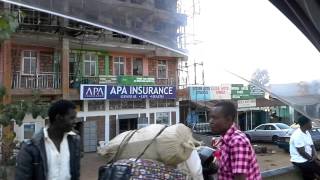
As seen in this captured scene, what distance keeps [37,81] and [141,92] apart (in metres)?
6.00

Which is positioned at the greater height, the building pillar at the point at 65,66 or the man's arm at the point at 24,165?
the building pillar at the point at 65,66

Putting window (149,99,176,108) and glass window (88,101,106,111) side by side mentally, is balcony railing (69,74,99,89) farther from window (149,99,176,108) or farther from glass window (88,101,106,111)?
window (149,99,176,108)

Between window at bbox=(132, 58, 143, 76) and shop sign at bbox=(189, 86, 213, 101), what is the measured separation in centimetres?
455

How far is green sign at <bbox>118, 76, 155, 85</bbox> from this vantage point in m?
24.5

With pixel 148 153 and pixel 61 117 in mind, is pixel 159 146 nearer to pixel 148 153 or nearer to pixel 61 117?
pixel 148 153

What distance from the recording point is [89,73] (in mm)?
24188

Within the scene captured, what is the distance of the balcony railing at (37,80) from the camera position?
69.3ft

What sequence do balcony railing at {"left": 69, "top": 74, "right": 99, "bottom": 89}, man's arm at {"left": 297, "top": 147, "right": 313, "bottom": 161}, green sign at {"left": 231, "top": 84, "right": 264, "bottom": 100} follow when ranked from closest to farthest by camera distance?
man's arm at {"left": 297, "top": 147, "right": 313, "bottom": 161}, balcony railing at {"left": 69, "top": 74, "right": 99, "bottom": 89}, green sign at {"left": 231, "top": 84, "right": 264, "bottom": 100}

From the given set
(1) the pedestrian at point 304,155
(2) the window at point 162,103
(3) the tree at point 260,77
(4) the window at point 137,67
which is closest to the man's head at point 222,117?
(3) the tree at point 260,77

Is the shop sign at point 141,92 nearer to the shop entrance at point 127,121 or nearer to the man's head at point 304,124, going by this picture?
the shop entrance at point 127,121

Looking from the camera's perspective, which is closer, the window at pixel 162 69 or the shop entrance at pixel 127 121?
the shop entrance at pixel 127 121

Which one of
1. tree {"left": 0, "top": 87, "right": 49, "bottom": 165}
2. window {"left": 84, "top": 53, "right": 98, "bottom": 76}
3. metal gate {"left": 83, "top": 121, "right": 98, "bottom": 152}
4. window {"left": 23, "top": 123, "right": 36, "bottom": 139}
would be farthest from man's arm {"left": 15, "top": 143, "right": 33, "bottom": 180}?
window {"left": 84, "top": 53, "right": 98, "bottom": 76}

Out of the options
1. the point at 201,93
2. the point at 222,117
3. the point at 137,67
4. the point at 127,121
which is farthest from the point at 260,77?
the point at 201,93

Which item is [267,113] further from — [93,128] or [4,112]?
[4,112]
